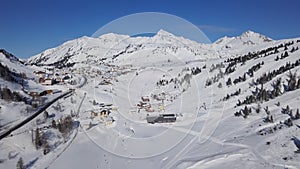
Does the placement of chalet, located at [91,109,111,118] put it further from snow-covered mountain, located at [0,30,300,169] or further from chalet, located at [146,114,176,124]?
chalet, located at [146,114,176,124]

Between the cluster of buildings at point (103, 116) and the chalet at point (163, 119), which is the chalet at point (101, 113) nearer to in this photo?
the cluster of buildings at point (103, 116)

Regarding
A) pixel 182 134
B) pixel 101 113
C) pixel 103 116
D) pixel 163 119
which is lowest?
pixel 182 134

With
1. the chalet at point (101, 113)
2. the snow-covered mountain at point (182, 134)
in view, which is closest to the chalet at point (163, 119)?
the snow-covered mountain at point (182, 134)

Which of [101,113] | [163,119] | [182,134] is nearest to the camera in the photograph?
[182,134]

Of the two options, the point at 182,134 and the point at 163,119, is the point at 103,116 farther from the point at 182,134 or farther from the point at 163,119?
the point at 182,134

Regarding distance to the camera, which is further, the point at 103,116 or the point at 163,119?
the point at 103,116

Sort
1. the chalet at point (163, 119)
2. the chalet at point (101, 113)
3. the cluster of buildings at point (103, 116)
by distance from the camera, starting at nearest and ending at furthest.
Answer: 1. the chalet at point (163, 119)
2. the cluster of buildings at point (103, 116)
3. the chalet at point (101, 113)

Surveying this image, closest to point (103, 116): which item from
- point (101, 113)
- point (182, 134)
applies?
point (101, 113)

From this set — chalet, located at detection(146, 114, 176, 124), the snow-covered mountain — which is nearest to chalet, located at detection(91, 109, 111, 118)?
the snow-covered mountain

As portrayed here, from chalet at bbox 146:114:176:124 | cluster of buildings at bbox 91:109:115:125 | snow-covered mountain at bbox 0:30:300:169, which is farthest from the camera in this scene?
cluster of buildings at bbox 91:109:115:125

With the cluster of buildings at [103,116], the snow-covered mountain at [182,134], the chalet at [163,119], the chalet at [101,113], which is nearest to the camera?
the snow-covered mountain at [182,134]

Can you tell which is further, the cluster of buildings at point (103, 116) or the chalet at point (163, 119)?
the cluster of buildings at point (103, 116)

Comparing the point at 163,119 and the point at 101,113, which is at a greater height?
the point at 101,113
